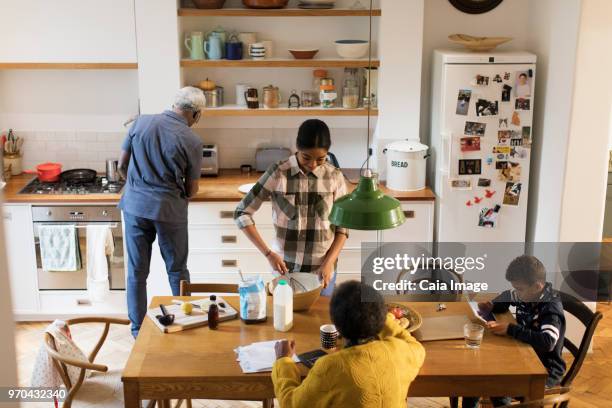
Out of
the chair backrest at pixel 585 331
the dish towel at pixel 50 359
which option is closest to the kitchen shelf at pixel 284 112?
the chair backrest at pixel 585 331

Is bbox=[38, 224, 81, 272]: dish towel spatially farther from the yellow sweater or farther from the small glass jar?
the yellow sweater

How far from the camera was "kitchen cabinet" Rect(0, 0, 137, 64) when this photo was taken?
502 cm

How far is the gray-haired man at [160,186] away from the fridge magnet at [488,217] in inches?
77.4

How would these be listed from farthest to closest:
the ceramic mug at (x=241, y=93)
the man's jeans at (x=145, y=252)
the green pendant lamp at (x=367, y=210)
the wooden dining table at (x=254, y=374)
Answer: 1. the ceramic mug at (x=241, y=93)
2. the man's jeans at (x=145, y=252)
3. the wooden dining table at (x=254, y=374)
4. the green pendant lamp at (x=367, y=210)

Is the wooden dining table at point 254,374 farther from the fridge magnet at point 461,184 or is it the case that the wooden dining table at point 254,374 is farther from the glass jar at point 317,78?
the glass jar at point 317,78

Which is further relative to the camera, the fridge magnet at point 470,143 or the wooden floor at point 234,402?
the fridge magnet at point 470,143

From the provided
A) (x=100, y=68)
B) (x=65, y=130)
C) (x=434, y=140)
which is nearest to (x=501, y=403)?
(x=434, y=140)

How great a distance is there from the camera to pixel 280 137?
5.69 m

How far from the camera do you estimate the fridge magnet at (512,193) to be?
5078mm

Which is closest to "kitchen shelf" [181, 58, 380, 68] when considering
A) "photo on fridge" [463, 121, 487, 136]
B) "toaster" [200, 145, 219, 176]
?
"toaster" [200, 145, 219, 176]

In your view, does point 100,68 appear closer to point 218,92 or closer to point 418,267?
point 218,92

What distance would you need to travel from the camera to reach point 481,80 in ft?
16.1

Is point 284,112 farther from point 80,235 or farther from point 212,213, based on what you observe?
point 80,235

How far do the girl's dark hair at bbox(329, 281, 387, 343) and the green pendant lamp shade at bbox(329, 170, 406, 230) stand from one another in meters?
0.34
